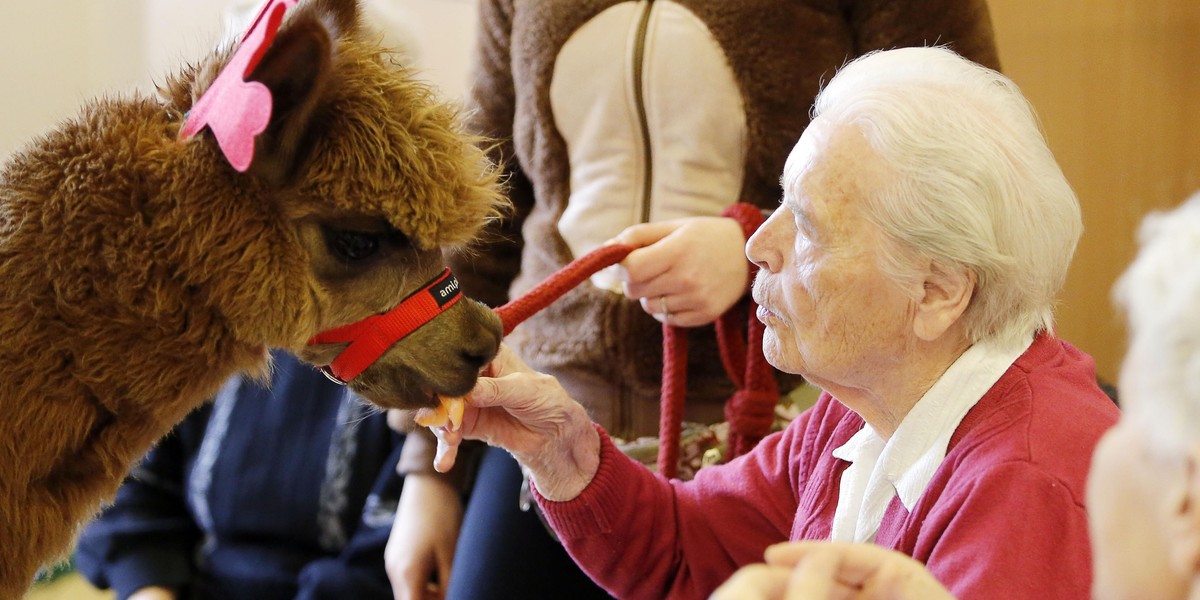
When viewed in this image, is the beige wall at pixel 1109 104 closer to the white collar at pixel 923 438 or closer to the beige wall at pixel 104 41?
the beige wall at pixel 104 41

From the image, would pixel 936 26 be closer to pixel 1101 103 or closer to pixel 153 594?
pixel 1101 103

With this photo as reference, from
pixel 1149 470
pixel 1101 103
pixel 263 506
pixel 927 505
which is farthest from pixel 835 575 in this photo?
pixel 1101 103

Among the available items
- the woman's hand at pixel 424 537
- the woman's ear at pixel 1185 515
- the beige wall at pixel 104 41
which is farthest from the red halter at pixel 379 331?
the beige wall at pixel 104 41

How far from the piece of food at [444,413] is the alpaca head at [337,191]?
36mm

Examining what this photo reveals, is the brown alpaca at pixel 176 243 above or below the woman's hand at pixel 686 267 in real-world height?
above

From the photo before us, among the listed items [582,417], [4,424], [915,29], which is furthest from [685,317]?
[4,424]

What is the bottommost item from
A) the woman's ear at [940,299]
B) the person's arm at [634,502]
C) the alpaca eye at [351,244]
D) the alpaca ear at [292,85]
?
the person's arm at [634,502]

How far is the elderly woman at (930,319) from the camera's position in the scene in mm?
980

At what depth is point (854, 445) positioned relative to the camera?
1189 mm

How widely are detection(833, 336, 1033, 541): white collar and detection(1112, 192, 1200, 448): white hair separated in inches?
16.3

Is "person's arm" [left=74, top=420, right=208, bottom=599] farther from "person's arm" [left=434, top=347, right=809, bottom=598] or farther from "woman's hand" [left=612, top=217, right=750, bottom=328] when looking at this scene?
"woman's hand" [left=612, top=217, right=750, bottom=328]

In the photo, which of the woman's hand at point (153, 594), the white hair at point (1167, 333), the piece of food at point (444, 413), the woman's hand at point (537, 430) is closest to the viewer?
the white hair at point (1167, 333)

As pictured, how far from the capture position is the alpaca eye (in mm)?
1044

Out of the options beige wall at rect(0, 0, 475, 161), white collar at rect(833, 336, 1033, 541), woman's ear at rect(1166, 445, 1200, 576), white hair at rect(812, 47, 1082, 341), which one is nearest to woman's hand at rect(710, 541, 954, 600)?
woman's ear at rect(1166, 445, 1200, 576)
